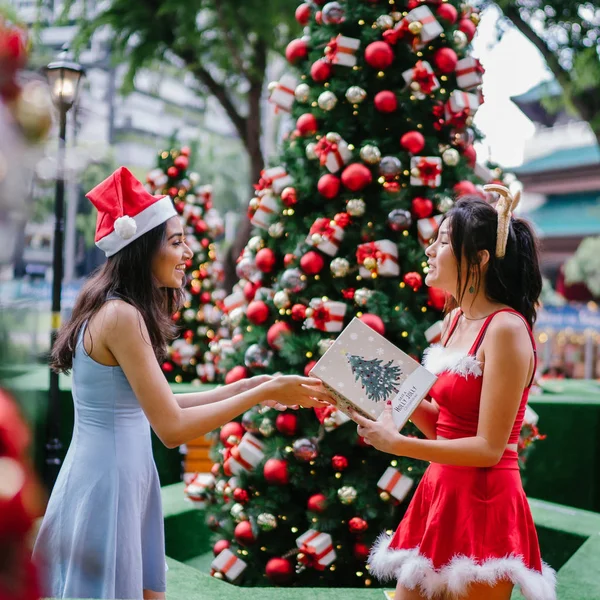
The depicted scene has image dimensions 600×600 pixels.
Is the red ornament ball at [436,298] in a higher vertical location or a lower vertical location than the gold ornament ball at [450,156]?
lower

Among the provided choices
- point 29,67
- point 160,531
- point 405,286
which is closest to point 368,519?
point 405,286

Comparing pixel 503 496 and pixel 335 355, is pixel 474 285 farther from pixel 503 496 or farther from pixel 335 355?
pixel 503 496

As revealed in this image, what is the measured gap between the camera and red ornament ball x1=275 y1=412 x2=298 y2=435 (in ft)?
10.7

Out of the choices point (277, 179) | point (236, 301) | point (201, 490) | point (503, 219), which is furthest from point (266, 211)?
point (503, 219)

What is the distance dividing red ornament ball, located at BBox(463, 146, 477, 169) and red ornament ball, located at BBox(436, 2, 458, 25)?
63cm

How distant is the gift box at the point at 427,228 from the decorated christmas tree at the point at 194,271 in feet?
15.8

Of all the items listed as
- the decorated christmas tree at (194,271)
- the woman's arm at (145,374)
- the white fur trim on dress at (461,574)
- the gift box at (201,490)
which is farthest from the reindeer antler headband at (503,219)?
the decorated christmas tree at (194,271)

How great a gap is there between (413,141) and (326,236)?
2.01 ft

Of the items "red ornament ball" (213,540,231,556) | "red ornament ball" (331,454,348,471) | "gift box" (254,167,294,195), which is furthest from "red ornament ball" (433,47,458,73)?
"red ornament ball" (213,540,231,556)

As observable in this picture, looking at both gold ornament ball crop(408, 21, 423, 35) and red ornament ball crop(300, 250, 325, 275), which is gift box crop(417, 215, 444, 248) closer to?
red ornament ball crop(300, 250, 325, 275)

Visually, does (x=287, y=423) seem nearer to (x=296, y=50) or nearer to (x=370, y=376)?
(x=370, y=376)

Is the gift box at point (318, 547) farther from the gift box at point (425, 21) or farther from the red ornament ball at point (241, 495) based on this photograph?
the gift box at point (425, 21)

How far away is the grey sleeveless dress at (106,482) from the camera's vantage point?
1801mm

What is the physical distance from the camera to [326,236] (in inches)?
129
